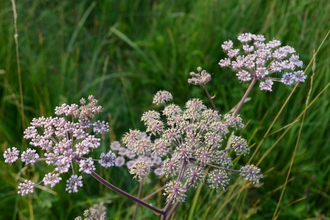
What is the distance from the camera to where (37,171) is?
307 cm

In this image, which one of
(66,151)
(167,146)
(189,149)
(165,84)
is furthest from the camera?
(165,84)

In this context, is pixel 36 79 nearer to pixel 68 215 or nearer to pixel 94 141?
pixel 68 215

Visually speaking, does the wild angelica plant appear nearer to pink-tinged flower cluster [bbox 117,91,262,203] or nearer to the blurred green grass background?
pink-tinged flower cluster [bbox 117,91,262,203]

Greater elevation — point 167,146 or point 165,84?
point 165,84

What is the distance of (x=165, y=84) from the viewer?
375 centimetres

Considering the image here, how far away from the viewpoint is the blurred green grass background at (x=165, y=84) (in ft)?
9.68

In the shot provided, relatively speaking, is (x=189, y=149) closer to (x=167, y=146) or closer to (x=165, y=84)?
(x=167, y=146)

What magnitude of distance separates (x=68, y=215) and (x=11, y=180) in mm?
527

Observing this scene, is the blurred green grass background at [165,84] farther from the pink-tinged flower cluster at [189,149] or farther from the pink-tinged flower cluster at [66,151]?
the pink-tinged flower cluster at [66,151]

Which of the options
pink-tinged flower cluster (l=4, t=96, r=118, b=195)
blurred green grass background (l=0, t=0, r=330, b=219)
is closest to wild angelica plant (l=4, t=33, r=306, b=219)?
pink-tinged flower cluster (l=4, t=96, r=118, b=195)

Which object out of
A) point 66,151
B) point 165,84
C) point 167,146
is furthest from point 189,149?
point 165,84

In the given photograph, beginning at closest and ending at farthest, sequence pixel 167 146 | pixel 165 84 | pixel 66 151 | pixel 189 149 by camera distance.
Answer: pixel 66 151, pixel 189 149, pixel 167 146, pixel 165 84

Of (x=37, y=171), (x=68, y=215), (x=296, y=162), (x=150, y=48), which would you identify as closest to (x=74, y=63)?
(x=150, y=48)

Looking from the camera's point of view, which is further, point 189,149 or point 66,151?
point 189,149
